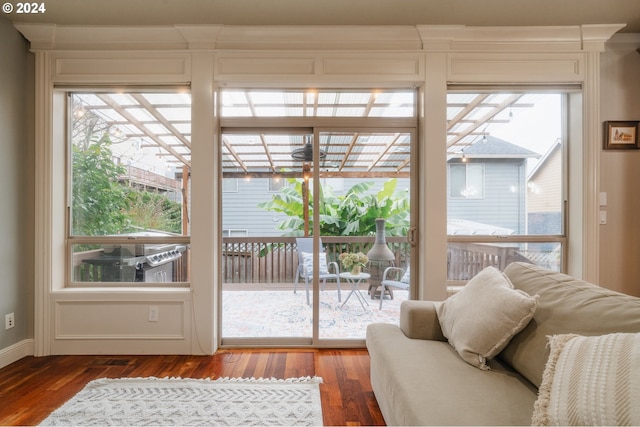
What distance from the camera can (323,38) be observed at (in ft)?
8.60

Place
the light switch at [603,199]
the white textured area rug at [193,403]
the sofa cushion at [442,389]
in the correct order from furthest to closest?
the light switch at [603,199] → the white textured area rug at [193,403] → the sofa cushion at [442,389]

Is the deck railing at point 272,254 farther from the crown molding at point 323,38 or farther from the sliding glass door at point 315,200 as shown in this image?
the crown molding at point 323,38

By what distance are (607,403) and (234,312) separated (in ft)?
9.20

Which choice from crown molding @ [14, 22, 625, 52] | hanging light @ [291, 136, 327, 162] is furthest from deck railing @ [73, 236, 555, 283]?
crown molding @ [14, 22, 625, 52]

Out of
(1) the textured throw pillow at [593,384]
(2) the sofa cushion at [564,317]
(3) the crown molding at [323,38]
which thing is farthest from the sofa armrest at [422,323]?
(3) the crown molding at [323,38]

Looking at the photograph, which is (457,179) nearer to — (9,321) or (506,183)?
(506,183)

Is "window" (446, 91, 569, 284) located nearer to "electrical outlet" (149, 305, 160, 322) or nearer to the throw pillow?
the throw pillow

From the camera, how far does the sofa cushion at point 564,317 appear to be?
1.15 m

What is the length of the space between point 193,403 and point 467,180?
2.79m

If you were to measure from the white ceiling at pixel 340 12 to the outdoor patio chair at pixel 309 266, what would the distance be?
192 centimetres

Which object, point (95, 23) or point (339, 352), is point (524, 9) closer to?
point (339, 352)

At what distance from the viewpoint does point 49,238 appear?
2629mm

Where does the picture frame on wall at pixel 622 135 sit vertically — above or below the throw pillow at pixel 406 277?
above

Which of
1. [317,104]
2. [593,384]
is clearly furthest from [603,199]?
[317,104]
